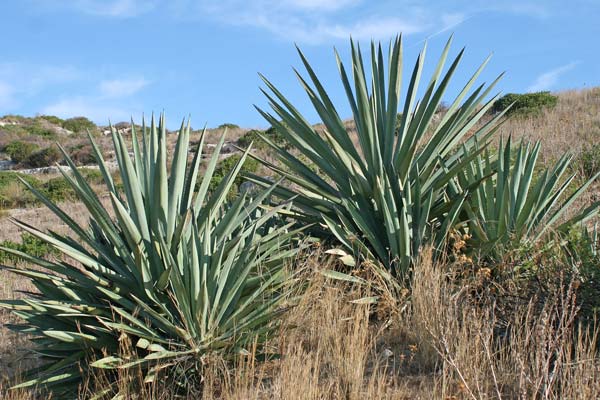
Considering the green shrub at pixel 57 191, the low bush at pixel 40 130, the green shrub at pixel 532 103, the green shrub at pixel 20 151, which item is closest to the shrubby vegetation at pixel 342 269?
the green shrub at pixel 532 103

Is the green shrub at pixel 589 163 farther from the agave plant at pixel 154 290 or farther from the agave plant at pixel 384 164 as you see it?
the agave plant at pixel 154 290

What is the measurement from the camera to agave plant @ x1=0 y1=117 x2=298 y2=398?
14.9 feet

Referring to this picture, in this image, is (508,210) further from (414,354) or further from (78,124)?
(78,124)

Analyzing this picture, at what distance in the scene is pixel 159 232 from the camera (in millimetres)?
4734

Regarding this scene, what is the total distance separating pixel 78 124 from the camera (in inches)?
1708

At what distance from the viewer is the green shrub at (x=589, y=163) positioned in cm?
1078

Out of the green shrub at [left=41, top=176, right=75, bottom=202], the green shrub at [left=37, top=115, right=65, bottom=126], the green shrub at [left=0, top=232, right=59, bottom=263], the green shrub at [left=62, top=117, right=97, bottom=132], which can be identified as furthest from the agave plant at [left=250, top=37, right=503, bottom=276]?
the green shrub at [left=37, top=115, right=65, bottom=126]

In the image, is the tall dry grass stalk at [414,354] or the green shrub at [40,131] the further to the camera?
the green shrub at [40,131]

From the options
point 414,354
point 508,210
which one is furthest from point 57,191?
point 414,354

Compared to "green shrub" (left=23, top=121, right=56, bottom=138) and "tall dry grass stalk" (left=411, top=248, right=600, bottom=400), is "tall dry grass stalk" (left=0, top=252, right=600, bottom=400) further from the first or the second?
"green shrub" (left=23, top=121, right=56, bottom=138)

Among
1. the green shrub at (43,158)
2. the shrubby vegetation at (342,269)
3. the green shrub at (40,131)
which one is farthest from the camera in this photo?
the green shrub at (40,131)

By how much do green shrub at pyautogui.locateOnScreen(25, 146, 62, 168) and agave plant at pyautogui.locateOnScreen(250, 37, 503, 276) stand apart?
24371mm

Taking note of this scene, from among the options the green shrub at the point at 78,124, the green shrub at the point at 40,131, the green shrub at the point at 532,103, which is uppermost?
the green shrub at the point at 78,124

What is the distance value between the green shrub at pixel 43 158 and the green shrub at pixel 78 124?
11800mm
